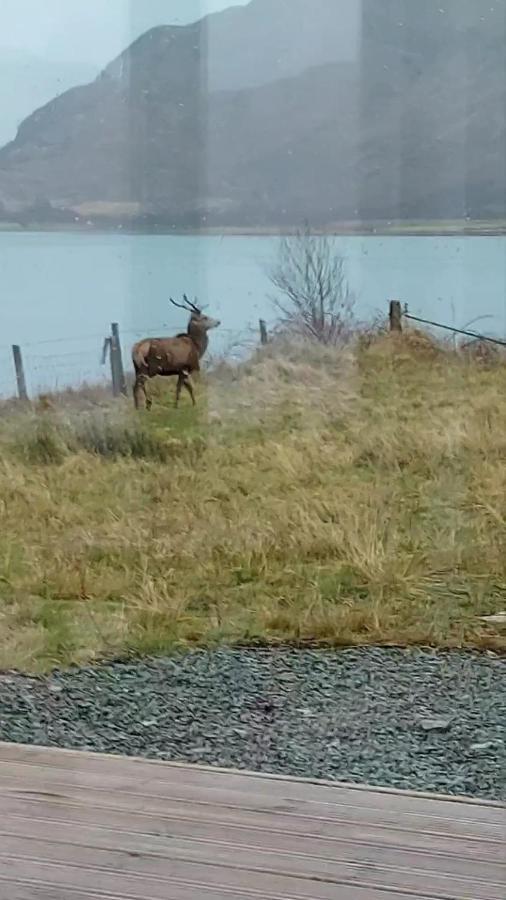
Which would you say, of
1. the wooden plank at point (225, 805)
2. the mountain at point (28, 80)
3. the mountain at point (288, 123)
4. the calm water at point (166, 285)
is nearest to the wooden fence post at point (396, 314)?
the calm water at point (166, 285)

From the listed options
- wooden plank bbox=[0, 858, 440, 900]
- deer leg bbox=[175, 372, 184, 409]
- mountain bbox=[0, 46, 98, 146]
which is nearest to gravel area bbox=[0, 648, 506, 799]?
wooden plank bbox=[0, 858, 440, 900]

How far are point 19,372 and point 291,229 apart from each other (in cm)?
54

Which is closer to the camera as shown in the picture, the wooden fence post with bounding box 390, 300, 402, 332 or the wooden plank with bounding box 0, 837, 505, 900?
the wooden plank with bounding box 0, 837, 505, 900

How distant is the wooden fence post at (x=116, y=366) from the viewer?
2012 mm

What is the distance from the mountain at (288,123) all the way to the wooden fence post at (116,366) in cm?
20

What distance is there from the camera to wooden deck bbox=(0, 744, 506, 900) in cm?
143

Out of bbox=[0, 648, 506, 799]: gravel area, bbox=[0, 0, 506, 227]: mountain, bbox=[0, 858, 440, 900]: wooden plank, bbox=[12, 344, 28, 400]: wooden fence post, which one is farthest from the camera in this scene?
bbox=[12, 344, 28, 400]: wooden fence post

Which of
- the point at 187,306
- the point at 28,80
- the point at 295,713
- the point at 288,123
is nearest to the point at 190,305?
the point at 187,306

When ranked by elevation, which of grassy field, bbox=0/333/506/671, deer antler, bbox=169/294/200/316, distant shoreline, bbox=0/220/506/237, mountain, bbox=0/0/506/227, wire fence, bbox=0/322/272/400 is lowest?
grassy field, bbox=0/333/506/671

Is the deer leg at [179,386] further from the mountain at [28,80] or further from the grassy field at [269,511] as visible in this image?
the mountain at [28,80]

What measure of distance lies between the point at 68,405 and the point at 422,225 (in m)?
0.67

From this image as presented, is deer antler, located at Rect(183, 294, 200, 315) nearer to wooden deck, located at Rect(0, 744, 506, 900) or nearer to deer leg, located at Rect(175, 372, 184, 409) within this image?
deer leg, located at Rect(175, 372, 184, 409)

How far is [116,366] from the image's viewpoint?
79.1 inches

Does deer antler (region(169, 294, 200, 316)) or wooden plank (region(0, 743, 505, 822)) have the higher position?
deer antler (region(169, 294, 200, 316))
